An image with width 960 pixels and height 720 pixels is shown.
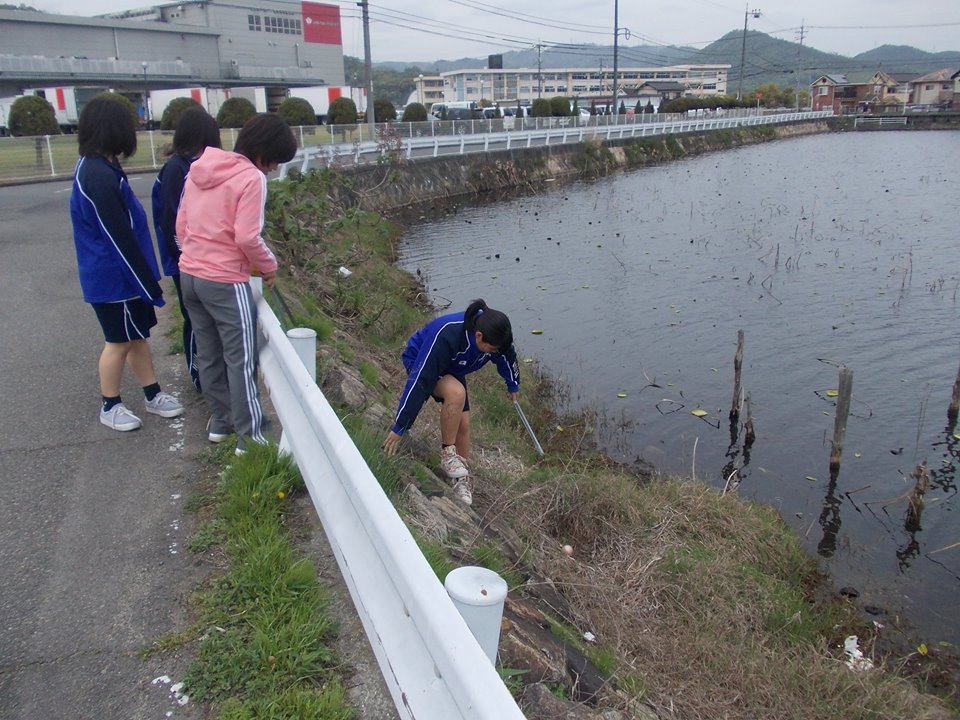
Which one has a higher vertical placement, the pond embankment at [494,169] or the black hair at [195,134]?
the black hair at [195,134]

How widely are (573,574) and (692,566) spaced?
1.16 m

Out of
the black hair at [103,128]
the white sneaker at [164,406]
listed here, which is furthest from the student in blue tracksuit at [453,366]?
the black hair at [103,128]

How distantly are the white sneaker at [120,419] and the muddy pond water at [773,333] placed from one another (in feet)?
16.7

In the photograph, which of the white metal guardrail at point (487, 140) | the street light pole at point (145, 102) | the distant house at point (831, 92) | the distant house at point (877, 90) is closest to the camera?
the white metal guardrail at point (487, 140)

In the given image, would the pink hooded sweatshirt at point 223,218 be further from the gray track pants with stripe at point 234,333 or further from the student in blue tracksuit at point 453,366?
the student in blue tracksuit at point 453,366

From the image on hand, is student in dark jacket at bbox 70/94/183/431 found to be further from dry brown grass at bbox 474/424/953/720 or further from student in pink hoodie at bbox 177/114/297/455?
dry brown grass at bbox 474/424/953/720

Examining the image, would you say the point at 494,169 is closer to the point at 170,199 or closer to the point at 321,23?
the point at 170,199

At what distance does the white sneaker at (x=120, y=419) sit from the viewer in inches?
174

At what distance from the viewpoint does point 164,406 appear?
465 centimetres

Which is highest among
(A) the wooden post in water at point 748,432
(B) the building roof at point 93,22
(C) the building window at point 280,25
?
(C) the building window at point 280,25

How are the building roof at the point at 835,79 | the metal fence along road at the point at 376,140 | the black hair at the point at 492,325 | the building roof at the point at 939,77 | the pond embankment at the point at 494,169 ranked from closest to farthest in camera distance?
the black hair at the point at 492,325 < the metal fence along road at the point at 376,140 < the pond embankment at the point at 494,169 < the building roof at the point at 939,77 < the building roof at the point at 835,79

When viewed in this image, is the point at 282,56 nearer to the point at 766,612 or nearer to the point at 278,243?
→ the point at 278,243

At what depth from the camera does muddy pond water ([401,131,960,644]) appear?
24.0 feet

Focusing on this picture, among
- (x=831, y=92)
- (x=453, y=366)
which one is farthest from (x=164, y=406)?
(x=831, y=92)
